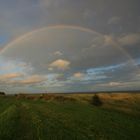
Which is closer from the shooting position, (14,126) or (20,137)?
(20,137)

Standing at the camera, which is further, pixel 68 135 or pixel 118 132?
pixel 118 132

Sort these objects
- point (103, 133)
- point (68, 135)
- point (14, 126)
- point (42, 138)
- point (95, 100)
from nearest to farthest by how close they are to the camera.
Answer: point (42, 138) → point (68, 135) → point (103, 133) → point (14, 126) → point (95, 100)

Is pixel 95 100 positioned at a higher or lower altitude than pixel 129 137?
higher

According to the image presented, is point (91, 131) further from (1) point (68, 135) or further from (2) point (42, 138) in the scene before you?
(2) point (42, 138)

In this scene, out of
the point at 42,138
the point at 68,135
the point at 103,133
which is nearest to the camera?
the point at 42,138

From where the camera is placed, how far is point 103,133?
16125mm

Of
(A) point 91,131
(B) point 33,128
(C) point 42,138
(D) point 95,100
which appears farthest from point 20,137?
(D) point 95,100

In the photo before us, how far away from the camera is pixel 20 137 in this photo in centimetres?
1429

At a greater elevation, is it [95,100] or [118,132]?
[95,100]

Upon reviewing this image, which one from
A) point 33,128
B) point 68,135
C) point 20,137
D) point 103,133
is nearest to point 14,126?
point 33,128

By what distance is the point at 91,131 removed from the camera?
16656 millimetres

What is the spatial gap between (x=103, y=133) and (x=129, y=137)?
6.28 feet

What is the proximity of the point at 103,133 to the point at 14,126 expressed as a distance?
7.51 metres

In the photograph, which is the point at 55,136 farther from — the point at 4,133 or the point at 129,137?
the point at 129,137
